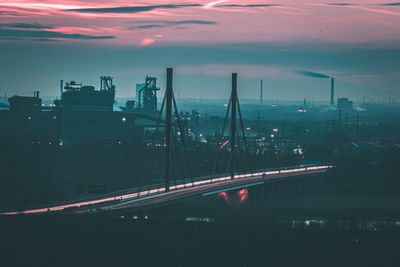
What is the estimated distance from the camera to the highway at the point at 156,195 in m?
35.4

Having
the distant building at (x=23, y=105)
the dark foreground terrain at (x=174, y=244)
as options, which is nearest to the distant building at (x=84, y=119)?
the distant building at (x=23, y=105)

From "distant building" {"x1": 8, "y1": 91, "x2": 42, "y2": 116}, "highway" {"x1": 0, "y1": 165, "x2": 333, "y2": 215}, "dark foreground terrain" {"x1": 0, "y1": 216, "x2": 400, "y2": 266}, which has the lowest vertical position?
"dark foreground terrain" {"x1": 0, "y1": 216, "x2": 400, "y2": 266}

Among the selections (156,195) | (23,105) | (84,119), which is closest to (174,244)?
(156,195)

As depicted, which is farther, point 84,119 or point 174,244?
point 84,119

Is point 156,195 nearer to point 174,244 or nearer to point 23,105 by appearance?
point 174,244

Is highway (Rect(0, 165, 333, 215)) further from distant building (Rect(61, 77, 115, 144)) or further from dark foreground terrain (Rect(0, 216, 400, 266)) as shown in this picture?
distant building (Rect(61, 77, 115, 144))

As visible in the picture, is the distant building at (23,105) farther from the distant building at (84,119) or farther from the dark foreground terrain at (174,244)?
the dark foreground terrain at (174,244)

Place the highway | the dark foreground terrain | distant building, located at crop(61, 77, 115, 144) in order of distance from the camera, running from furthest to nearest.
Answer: distant building, located at crop(61, 77, 115, 144)
the highway
the dark foreground terrain

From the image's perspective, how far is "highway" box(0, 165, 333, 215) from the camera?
35406 millimetres

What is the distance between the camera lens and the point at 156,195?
39.8 metres

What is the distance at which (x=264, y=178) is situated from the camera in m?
52.0

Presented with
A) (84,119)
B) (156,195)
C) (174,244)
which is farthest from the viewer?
(84,119)

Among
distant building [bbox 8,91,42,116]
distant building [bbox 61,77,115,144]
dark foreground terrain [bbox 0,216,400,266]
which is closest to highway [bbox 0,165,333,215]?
dark foreground terrain [bbox 0,216,400,266]

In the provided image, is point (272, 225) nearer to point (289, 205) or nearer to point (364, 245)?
point (364, 245)
